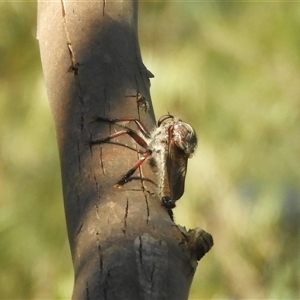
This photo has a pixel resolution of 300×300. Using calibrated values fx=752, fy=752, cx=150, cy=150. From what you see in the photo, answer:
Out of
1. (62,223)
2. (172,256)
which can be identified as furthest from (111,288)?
(62,223)

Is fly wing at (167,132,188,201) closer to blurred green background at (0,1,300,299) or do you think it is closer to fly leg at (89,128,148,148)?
fly leg at (89,128,148,148)

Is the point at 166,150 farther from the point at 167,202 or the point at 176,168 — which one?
the point at 167,202

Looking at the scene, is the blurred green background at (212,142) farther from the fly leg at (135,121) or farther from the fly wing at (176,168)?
the fly leg at (135,121)

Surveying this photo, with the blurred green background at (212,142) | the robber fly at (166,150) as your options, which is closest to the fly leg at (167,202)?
the robber fly at (166,150)

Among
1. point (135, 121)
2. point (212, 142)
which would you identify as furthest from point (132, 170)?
point (212, 142)

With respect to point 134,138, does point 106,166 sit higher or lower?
lower

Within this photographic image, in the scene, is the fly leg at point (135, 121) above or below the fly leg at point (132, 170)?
above

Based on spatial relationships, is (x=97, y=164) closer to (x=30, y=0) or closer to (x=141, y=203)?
(x=141, y=203)
